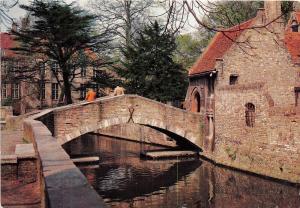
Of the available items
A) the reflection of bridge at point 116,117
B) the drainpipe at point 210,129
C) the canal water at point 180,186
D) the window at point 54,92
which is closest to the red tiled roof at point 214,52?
the drainpipe at point 210,129

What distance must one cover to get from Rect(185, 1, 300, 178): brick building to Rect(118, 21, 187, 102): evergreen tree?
157 centimetres

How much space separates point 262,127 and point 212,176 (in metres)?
2.73

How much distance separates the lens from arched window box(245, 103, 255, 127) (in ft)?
53.0

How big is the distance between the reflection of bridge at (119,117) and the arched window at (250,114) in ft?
13.2

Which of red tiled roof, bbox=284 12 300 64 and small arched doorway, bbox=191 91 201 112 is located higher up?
red tiled roof, bbox=284 12 300 64

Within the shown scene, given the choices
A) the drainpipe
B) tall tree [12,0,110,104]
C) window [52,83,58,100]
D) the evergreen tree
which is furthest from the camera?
window [52,83,58,100]

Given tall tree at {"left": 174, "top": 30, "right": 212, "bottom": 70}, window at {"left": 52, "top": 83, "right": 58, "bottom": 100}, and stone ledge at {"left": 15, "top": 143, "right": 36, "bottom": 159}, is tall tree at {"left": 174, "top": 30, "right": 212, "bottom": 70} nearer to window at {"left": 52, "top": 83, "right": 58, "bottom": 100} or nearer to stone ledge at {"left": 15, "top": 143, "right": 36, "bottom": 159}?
window at {"left": 52, "top": 83, "right": 58, "bottom": 100}

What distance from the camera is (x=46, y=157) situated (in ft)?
17.0

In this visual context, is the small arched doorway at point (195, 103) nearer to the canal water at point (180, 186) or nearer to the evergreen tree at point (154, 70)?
the evergreen tree at point (154, 70)

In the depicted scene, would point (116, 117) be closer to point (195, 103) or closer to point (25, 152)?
point (195, 103)

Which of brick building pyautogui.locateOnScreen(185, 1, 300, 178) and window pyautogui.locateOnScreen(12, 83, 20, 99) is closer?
brick building pyautogui.locateOnScreen(185, 1, 300, 178)

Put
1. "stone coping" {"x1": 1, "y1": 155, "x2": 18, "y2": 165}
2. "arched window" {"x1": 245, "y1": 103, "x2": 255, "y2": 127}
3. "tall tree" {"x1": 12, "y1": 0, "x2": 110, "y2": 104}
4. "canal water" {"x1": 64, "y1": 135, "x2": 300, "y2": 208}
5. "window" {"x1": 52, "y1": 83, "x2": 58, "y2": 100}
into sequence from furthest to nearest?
1. "window" {"x1": 52, "y1": 83, "x2": 58, "y2": 100}
2. "tall tree" {"x1": 12, "y1": 0, "x2": 110, "y2": 104}
3. "arched window" {"x1": 245, "y1": 103, "x2": 255, "y2": 127}
4. "canal water" {"x1": 64, "y1": 135, "x2": 300, "y2": 208}
5. "stone coping" {"x1": 1, "y1": 155, "x2": 18, "y2": 165}

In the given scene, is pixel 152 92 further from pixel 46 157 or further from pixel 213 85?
pixel 46 157

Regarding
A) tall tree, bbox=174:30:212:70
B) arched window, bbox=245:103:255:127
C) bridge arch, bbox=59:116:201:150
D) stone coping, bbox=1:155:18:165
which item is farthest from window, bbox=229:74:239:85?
tall tree, bbox=174:30:212:70
